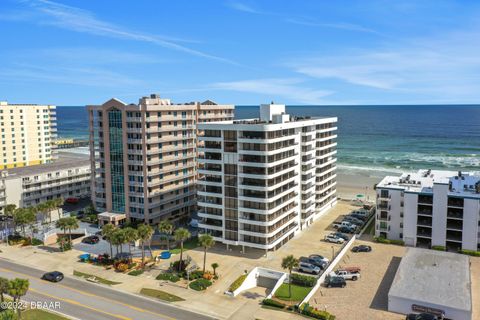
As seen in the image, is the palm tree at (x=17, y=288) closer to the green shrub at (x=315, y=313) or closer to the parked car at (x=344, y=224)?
the green shrub at (x=315, y=313)

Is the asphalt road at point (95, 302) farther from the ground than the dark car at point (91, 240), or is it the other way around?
the dark car at point (91, 240)

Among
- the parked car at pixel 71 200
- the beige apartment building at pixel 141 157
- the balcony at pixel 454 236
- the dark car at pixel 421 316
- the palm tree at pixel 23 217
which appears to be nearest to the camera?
the dark car at pixel 421 316

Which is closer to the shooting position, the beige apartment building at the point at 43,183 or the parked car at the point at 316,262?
the parked car at the point at 316,262

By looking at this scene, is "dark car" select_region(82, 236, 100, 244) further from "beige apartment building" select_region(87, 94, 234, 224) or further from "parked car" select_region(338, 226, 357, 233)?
"parked car" select_region(338, 226, 357, 233)

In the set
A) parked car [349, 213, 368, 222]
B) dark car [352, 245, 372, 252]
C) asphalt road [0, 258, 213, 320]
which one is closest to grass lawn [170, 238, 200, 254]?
asphalt road [0, 258, 213, 320]

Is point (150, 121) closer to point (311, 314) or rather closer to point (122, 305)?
point (122, 305)

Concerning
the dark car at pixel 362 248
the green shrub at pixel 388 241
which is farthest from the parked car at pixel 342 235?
the green shrub at pixel 388 241

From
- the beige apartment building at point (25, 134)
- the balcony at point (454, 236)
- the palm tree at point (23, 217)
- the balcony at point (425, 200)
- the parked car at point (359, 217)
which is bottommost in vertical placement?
the parked car at point (359, 217)
